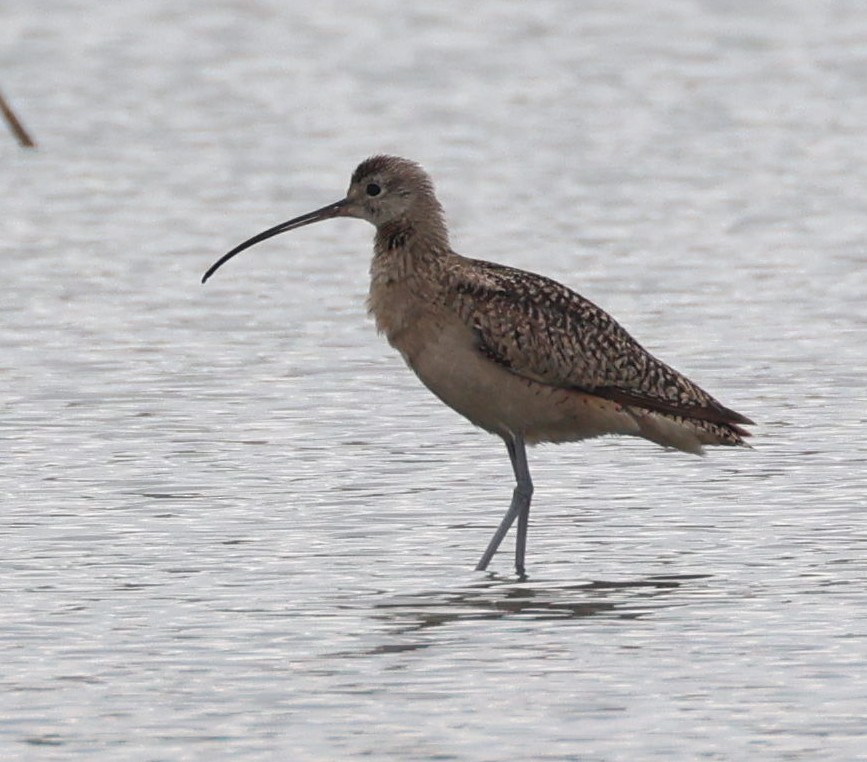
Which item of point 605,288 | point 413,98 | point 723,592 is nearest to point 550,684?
point 723,592

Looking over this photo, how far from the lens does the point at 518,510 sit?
33.3 ft

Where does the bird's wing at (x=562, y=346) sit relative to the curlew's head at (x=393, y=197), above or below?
below

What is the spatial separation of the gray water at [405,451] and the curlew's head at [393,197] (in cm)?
114

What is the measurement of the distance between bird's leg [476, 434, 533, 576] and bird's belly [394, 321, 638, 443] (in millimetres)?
65

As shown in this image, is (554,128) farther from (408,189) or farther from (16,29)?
(408,189)

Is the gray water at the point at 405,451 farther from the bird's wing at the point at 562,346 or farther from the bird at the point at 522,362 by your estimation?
the bird's wing at the point at 562,346

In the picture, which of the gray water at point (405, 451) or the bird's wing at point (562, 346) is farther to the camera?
the bird's wing at point (562, 346)

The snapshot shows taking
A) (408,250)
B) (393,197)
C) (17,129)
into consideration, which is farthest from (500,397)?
(17,129)

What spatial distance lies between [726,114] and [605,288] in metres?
8.29

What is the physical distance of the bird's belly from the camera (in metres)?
10.1

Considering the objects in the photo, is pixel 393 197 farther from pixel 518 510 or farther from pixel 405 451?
pixel 405 451

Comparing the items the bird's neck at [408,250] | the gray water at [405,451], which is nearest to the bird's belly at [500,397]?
the bird's neck at [408,250]

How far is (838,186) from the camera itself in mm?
20266

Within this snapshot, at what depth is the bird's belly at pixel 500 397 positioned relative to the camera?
10.1 meters
